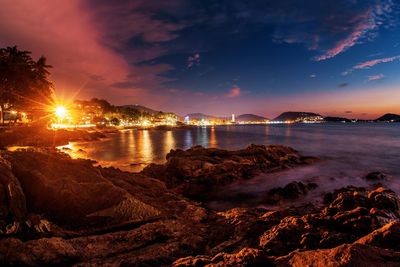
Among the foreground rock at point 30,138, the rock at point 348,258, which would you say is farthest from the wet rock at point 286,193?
the foreground rock at point 30,138

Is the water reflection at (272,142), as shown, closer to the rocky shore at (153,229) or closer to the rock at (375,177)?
the rock at (375,177)

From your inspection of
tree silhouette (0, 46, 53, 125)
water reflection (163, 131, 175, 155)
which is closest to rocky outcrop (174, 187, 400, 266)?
water reflection (163, 131, 175, 155)

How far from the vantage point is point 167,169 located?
1894 cm

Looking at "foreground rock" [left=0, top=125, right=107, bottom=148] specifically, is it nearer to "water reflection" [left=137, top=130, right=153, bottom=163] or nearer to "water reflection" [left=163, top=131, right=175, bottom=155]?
"water reflection" [left=137, top=130, right=153, bottom=163]

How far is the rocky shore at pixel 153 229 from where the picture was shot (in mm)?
4785

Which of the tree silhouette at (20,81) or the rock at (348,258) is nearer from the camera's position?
the rock at (348,258)

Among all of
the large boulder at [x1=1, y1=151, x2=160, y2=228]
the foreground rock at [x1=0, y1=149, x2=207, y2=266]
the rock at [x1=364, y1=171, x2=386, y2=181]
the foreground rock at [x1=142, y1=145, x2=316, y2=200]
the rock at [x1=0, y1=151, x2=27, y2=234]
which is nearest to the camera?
the foreground rock at [x1=0, y1=149, x2=207, y2=266]

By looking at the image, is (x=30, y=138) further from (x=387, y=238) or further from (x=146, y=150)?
(x=387, y=238)

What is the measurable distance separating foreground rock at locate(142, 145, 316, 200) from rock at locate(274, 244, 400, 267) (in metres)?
10.7

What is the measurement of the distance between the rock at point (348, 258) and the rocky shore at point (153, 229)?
0.05ft

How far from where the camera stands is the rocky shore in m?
4.79

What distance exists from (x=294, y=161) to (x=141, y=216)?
21017 mm

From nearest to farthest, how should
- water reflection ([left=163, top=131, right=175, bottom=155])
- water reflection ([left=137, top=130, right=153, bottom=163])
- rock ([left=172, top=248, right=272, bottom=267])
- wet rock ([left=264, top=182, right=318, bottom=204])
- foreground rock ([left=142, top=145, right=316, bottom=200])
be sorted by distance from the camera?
rock ([left=172, top=248, right=272, bottom=267]) < wet rock ([left=264, top=182, right=318, bottom=204]) < foreground rock ([left=142, top=145, right=316, bottom=200]) < water reflection ([left=137, top=130, right=153, bottom=163]) < water reflection ([left=163, top=131, right=175, bottom=155])

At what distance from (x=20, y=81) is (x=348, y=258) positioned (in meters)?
47.1
